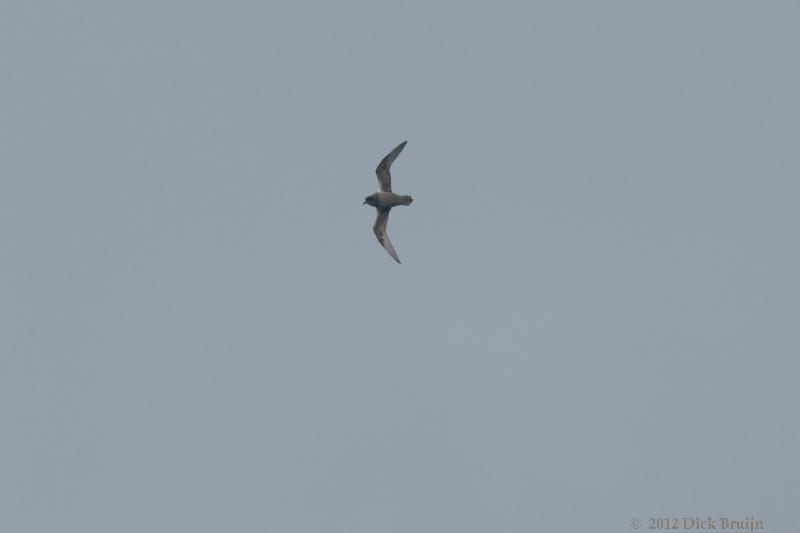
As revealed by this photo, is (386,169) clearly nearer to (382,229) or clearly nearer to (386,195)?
(386,195)

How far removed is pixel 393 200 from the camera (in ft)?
360

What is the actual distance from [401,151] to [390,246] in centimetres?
751

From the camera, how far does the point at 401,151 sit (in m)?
109

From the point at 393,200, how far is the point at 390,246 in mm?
3980

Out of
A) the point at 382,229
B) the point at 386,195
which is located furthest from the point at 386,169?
the point at 382,229

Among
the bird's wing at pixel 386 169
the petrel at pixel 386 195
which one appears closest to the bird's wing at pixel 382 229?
the petrel at pixel 386 195

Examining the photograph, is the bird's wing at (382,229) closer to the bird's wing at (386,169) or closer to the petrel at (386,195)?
the petrel at (386,195)

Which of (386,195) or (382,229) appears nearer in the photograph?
(386,195)

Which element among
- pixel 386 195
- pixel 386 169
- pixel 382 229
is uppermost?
pixel 386 169

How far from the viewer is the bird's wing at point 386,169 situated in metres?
108

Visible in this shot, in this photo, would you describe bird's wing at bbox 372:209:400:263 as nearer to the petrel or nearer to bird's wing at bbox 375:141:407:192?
the petrel

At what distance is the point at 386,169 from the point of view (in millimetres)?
109438

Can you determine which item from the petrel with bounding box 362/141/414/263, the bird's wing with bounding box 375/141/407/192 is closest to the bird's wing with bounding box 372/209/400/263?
the petrel with bounding box 362/141/414/263

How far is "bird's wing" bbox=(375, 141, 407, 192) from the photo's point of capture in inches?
4272
